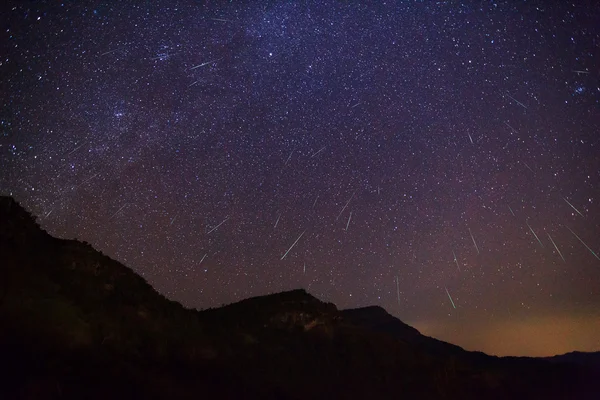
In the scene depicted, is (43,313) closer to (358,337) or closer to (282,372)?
(282,372)

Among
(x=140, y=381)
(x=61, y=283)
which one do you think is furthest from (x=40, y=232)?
(x=140, y=381)

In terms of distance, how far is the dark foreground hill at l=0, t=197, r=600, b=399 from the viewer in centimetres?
1586

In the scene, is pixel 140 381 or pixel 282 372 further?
pixel 282 372

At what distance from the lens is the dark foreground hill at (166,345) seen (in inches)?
624

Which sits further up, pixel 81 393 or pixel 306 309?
pixel 81 393

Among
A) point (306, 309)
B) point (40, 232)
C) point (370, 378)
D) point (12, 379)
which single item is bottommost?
point (370, 378)

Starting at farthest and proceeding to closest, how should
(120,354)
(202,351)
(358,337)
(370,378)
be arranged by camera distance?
1. (358,337)
2. (370,378)
3. (202,351)
4. (120,354)

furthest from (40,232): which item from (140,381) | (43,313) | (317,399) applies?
(317,399)

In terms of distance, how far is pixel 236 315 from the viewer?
33.5 metres

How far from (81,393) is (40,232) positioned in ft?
35.3

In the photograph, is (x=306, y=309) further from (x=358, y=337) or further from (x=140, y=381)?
(x=140, y=381)

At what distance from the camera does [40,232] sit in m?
22.4

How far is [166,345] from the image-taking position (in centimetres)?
2238

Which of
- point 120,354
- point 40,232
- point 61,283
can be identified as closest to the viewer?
point 120,354
